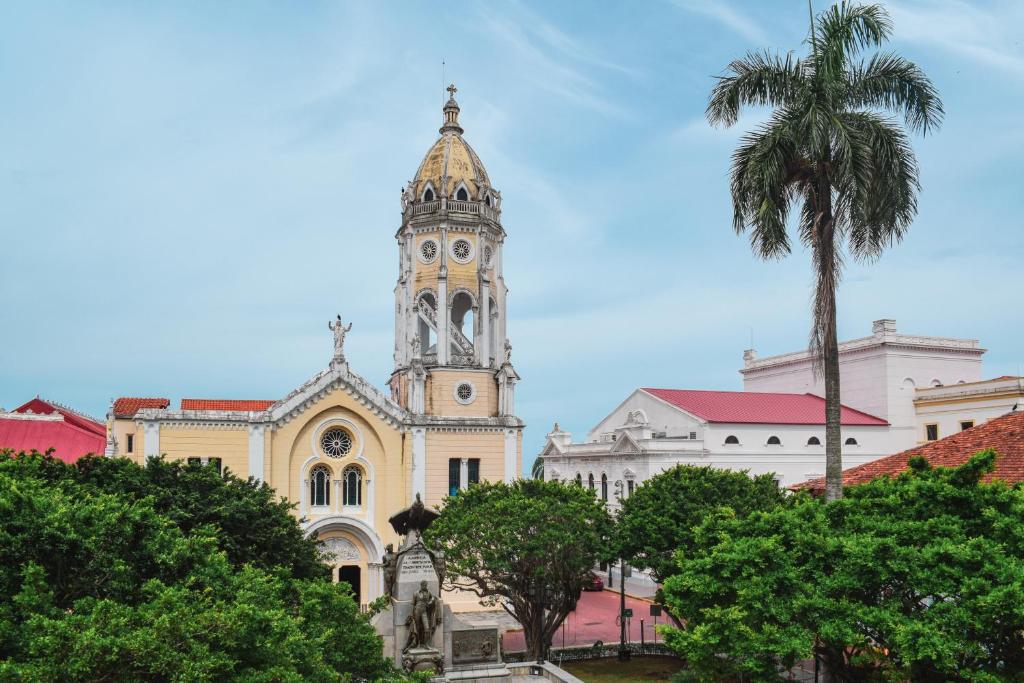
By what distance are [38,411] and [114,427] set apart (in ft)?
83.6

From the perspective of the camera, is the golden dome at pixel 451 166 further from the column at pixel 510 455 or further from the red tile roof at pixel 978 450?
the red tile roof at pixel 978 450

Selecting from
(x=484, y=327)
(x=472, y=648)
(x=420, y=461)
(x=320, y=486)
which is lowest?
(x=472, y=648)

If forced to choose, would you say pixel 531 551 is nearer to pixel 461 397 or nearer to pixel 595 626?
pixel 595 626

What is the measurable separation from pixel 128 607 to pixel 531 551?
1744cm

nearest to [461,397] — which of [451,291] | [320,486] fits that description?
[451,291]

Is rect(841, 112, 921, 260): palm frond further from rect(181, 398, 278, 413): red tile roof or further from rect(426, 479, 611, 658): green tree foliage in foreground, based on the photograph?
rect(181, 398, 278, 413): red tile roof

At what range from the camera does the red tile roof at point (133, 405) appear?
122 feet

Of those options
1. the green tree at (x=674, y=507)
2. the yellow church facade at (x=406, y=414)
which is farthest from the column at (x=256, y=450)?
the green tree at (x=674, y=507)

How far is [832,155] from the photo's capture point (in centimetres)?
2083

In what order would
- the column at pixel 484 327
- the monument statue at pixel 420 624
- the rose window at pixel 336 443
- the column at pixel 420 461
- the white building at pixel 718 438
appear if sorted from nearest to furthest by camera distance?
the monument statue at pixel 420 624
the rose window at pixel 336 443
the column at pixel 420 461
the column at pixel 484 327
the white building at pixel 718 438

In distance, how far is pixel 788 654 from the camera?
1512 centimetres

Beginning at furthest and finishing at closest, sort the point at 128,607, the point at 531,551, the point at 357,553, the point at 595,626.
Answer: the point at 595,626 < the point at 357,553 < the point at 531,551 < the point at 128,607

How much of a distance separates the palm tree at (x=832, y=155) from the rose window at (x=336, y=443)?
78.4ft

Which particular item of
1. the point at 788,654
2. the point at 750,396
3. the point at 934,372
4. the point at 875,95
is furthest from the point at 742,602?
the point at 934,372
